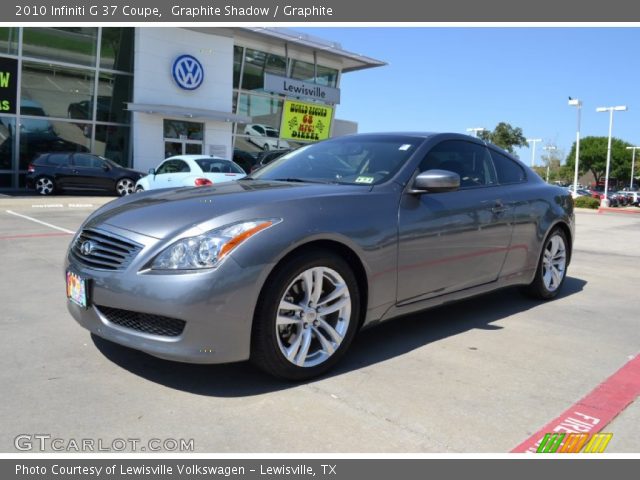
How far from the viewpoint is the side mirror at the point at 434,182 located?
12.6ft

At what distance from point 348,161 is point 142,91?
19.9m

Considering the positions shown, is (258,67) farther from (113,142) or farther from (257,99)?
(113,142)

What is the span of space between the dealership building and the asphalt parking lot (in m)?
17.6

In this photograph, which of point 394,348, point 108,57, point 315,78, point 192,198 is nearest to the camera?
point 192,198

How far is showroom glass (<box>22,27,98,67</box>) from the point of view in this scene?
66.0ft

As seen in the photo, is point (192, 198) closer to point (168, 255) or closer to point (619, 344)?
point (168, 255)

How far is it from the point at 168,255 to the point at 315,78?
28.3m

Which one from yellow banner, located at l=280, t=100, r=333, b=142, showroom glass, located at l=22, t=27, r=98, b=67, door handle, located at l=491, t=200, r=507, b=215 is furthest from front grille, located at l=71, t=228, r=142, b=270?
yellow banner, located at l=280, t=100, r=333, b=142

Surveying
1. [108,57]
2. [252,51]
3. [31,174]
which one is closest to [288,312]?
[31,174]

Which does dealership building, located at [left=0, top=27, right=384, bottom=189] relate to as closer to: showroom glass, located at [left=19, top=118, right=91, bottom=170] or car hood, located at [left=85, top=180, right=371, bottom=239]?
showroom glass, located at [left=19, top=118, right=91, bottom=170]

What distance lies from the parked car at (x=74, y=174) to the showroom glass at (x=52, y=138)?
211cm

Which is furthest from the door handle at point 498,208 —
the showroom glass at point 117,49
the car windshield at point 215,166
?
the showroom glass at point 117,49

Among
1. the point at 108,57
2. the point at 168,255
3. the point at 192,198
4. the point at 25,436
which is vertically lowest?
the point at 25,436

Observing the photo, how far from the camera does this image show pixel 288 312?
3258mm
